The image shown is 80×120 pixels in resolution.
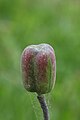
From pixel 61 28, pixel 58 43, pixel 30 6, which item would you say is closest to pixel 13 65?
pixel 58 43

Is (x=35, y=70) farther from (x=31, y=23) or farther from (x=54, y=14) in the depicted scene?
(x=54, y=14)

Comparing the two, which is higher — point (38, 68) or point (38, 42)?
point (38, 68)

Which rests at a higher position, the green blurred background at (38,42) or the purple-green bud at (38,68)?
the purple-green bud at (38,68)

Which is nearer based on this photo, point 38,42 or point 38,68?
point 38,68

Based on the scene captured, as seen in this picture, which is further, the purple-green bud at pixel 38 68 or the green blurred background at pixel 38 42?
the green blurred background at pixel 38 42
